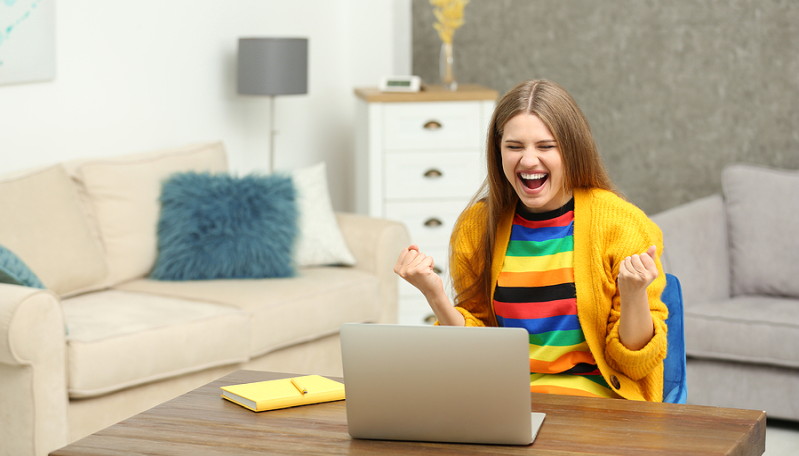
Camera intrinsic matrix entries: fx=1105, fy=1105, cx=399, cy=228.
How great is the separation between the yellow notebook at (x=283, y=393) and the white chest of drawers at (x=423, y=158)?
2644 millimetres

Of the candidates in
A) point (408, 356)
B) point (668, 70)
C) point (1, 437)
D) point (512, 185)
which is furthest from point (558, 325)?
point (668, 70)

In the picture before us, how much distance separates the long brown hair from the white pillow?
5.83 feet

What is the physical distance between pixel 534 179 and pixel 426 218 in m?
2.53

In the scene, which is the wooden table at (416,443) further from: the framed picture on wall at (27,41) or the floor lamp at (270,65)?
the floor lamp at (270,65)

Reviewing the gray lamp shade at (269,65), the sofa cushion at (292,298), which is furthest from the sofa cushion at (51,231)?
the gray lamp shade at (269,65)

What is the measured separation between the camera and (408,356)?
4.85 feet

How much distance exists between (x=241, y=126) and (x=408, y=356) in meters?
3.31

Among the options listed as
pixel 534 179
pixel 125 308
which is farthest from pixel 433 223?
pixel 534 179

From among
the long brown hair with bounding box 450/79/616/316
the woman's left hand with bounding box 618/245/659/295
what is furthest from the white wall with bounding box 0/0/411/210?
the woman's left hand with bounding box 618/245/659/295

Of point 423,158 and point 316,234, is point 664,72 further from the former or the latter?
point 316,234

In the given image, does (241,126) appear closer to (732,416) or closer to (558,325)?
(558,325)

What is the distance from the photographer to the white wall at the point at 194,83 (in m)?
3.76

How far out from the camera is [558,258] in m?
2.01

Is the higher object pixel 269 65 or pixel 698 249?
pixel 269 65
